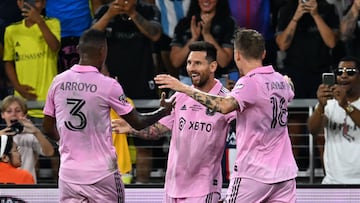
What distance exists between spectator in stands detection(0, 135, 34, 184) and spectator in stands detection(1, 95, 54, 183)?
0.49 metres

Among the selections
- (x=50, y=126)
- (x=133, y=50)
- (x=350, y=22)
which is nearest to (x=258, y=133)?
(x=50, y=126)

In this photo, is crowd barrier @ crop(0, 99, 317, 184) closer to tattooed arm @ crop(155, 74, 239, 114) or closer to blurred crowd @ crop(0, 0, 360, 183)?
blurred crowd @ crop(0, 0, 360, 183)

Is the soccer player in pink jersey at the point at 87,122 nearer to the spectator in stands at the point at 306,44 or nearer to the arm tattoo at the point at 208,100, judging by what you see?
the arm tattoo at the point at 208,100

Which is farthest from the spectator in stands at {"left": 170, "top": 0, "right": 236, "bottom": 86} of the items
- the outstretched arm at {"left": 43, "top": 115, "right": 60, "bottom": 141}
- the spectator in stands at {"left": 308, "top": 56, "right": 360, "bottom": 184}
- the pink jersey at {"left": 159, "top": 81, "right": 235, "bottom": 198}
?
the outstretched arm at {"left": 43, "top": 115, "right": 60, "bottom": 141}

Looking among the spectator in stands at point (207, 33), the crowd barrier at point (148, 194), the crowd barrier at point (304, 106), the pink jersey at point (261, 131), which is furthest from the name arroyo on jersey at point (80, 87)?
the spectator in stands at point (207, 33)

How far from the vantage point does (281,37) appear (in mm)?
13359

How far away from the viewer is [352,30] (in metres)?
13.3

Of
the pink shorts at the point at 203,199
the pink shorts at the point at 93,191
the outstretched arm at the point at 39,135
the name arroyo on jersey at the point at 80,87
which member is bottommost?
the pink shorts at the point at 203,199

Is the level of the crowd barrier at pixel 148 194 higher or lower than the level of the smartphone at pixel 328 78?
lower

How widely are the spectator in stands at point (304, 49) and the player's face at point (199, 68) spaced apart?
287 centimetres

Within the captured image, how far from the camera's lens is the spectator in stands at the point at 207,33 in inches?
524

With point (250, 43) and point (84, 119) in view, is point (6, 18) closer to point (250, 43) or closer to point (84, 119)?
point (84, 119)

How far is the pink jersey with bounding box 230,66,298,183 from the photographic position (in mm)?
9789

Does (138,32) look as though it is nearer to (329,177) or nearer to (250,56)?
(329,177)
